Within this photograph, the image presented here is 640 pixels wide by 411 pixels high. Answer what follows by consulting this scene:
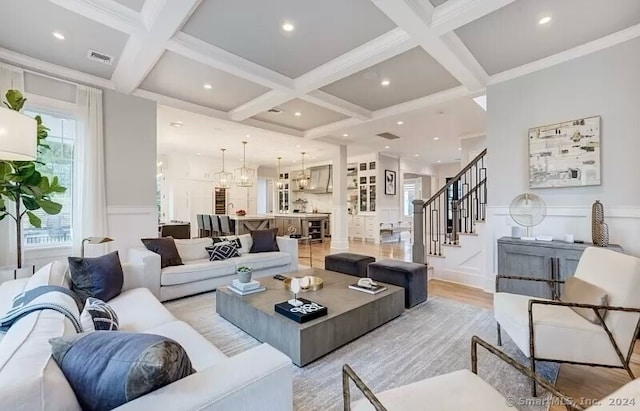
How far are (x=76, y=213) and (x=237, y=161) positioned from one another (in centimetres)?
722

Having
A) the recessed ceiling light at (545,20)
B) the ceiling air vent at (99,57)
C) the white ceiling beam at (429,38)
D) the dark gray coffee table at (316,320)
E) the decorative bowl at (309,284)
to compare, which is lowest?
the dark gray coffee table at (316,320)

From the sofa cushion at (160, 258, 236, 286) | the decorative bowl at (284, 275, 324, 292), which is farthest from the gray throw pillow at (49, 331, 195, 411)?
the sofa cushion at (160, 258, 236, 286)

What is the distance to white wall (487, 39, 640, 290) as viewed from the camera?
299 cm

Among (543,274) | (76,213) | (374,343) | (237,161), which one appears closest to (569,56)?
(543,274)

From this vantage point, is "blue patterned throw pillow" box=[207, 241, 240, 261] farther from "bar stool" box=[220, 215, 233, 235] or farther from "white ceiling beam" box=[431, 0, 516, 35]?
"white ceiling beam" box=[431, 0, 516, 35]

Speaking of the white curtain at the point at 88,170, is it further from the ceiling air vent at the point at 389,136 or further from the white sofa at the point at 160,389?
the ceiling air vent at the point at 389,136

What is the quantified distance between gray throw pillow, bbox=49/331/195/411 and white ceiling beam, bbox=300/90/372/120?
13.2 feet

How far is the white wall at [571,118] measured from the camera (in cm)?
299

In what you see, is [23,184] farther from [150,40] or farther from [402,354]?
[402,354]

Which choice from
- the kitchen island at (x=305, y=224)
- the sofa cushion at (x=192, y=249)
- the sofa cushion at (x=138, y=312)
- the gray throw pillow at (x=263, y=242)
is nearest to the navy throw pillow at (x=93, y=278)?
the sofa cushion at (x=138, y=312)

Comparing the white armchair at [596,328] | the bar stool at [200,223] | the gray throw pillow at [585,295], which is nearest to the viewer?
the white armchair at [596,328]

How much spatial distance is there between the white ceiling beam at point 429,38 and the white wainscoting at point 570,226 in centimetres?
174

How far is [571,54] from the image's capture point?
328 centimetres

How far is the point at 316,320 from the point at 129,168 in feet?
12.4
